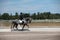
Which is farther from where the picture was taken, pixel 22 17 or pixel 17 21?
pixel 17 21

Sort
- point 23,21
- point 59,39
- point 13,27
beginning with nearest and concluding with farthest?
point 59,39
point 23,21
point 13,27

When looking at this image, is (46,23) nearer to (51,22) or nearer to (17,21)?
(51,22)

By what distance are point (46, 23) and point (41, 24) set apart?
1.08 ft

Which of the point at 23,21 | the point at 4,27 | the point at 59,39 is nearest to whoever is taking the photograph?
the point at 59,39

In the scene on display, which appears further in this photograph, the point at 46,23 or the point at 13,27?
the point at 46,23

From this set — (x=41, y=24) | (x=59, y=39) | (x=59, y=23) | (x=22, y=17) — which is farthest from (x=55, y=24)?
(x=59, y=39)

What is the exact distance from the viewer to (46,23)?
389 inches

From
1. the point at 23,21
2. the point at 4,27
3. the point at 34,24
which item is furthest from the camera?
the point at 34,24

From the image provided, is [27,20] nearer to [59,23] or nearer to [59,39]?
[59,23]

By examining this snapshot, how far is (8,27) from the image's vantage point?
9086 millimetres

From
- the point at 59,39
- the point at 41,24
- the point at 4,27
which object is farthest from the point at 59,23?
the point at 59,39

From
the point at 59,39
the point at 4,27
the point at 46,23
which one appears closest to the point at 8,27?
the point at 4,27

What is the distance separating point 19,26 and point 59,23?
1883mm

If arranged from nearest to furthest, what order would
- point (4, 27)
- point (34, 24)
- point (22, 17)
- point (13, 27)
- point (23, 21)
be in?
1. point (22, 17)
2. point (23, 21)
3. point (13, 27)
4. point (4, 27)
5. point (34, 24)
